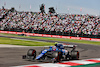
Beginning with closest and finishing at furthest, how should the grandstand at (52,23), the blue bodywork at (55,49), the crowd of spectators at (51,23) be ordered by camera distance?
the blue bodywork at (55,49)
the grandstand at (52,23)
the crowd of spectators at (51,23)

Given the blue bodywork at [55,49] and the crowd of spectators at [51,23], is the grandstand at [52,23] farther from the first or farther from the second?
the blue bodywork at [55,49]

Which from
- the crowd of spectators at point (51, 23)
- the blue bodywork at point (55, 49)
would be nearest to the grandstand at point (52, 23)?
the crowd of spectators at point (51, 23)

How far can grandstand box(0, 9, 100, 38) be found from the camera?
127 ft

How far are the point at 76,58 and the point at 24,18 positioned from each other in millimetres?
39108

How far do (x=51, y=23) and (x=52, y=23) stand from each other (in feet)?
0.83

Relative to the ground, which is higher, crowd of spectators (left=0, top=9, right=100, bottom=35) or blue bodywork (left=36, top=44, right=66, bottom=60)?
crowd of spectators (left=0, top=9, right=100, bottom=35)

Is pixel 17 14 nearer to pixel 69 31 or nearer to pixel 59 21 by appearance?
pixel 59 21

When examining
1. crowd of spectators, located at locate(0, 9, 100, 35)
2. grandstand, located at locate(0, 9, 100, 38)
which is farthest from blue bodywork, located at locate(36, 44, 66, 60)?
crowd of spectators, located at locate(0, 9, 100, 35)

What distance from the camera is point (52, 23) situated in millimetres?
43938

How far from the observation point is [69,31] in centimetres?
4000

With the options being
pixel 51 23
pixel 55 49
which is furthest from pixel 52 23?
pixel 55 49

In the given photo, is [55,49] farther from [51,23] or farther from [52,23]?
[51,23]

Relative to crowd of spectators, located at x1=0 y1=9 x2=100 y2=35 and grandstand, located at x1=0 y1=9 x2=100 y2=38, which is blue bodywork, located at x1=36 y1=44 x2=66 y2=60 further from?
crowd of spectators, located at x1=0 y1=9 x2=100 y2=35

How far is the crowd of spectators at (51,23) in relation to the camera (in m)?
39.2
